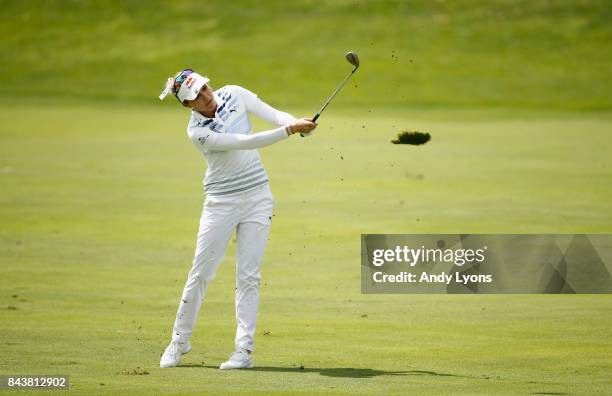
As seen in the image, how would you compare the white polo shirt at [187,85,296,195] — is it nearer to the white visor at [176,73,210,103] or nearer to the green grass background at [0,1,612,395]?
the white visor at [176,73,210,103]

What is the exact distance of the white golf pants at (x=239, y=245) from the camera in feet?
34.2

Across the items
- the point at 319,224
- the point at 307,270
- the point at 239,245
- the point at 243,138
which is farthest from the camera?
the point at 319,224

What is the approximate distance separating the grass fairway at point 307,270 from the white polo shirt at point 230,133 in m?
1.51

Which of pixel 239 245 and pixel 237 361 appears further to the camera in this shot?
pixel 239 245

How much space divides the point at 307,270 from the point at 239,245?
5.73 metres

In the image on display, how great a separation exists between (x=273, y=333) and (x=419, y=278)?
3.51 meters

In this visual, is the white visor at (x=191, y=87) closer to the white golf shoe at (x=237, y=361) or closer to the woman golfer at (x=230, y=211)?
the woman golfer at (x=230, y=211)

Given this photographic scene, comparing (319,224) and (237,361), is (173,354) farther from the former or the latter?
(319,224)

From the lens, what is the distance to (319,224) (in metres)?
20.3

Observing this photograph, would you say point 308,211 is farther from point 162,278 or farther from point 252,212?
point 252,212

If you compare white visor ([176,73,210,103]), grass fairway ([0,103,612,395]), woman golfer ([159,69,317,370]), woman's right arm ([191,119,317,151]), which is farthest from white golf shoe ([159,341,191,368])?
white visor ([176,73,210,103])

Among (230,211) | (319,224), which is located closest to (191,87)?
(230,211)

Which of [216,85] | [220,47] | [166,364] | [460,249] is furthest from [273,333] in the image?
[220,47]

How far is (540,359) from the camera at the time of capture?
420 inches
